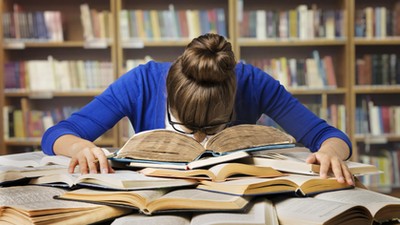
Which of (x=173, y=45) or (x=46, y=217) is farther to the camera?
(x=173, y=45)

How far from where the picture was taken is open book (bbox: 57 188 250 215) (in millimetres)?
694

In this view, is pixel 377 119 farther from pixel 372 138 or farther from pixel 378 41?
pixel 378 41

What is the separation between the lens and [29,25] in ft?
12.8

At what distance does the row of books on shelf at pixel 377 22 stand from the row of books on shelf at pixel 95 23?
Result: 1.66 meters

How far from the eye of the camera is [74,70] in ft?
12.8

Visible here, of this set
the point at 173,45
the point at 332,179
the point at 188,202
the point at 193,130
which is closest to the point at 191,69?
the point at 193,130

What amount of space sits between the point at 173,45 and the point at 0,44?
3.76 ft

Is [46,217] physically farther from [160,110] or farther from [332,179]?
[160,110]

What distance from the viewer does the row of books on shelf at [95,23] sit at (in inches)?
153

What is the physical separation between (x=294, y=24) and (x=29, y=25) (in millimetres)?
1770

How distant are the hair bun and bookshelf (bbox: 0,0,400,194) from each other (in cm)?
250

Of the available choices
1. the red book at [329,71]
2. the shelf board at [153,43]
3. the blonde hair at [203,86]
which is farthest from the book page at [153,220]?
the red book at [329,71]

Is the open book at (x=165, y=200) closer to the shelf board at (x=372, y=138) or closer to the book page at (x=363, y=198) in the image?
the book page at (x=363, y=198)

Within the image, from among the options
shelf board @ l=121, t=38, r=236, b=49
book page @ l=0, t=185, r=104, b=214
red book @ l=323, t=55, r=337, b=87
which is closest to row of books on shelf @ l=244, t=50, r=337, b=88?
red book @ l=323, t=55, r=337, b=87
